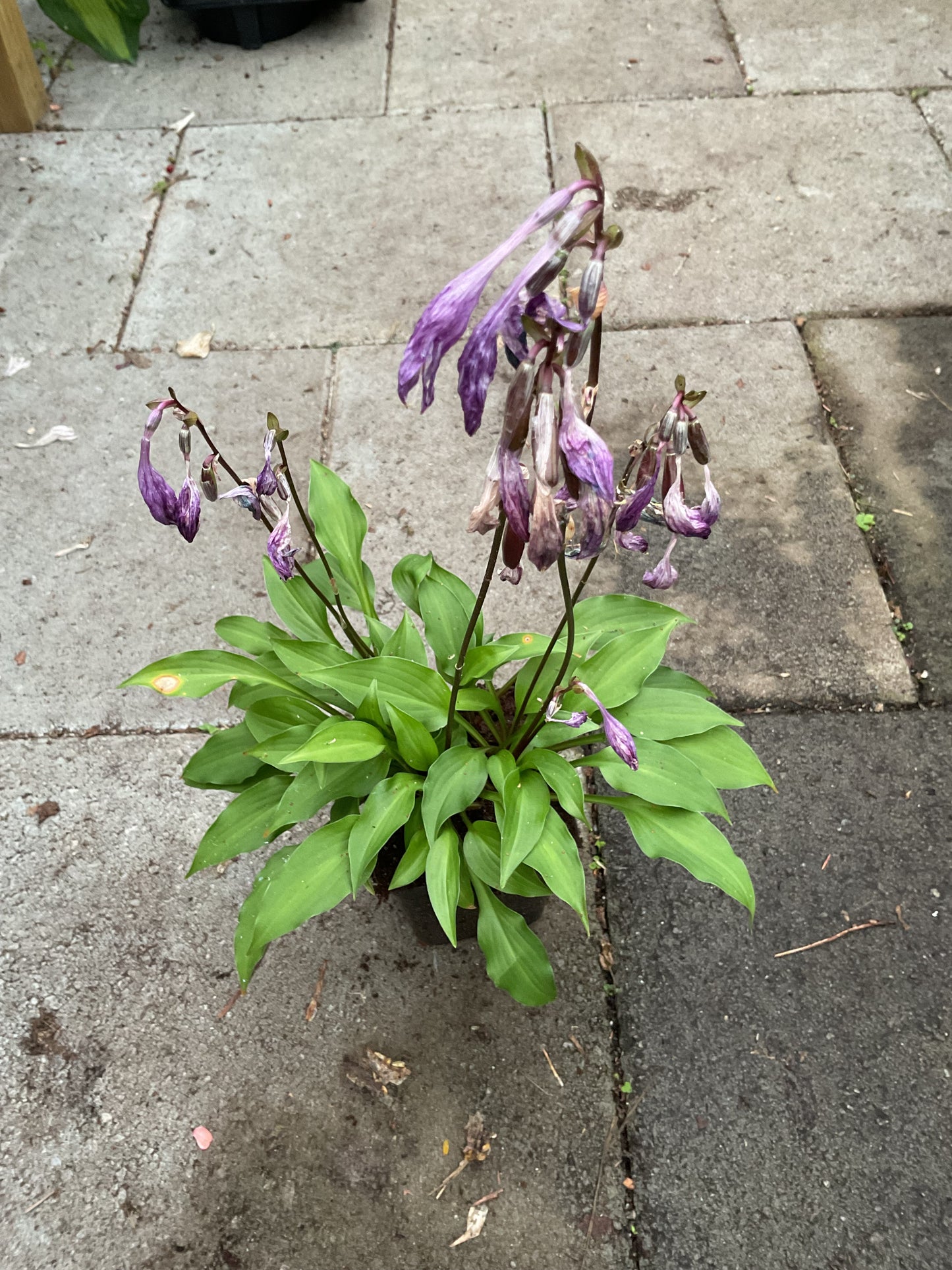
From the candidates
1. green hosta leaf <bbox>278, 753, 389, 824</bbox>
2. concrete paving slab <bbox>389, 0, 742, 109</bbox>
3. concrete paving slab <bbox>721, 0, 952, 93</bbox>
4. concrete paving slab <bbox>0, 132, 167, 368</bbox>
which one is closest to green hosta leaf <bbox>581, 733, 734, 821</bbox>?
green hosta leaf <bbox>278, 753, 389, 824</bbox>

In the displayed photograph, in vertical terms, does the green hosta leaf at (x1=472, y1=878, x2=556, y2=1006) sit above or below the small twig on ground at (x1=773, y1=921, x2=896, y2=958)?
above

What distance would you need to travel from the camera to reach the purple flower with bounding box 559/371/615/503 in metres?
1.05

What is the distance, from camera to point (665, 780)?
5.71 feet

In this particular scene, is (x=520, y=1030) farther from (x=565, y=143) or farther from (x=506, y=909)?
(x=565, y=143)

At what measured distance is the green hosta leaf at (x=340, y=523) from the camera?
2.01 metres

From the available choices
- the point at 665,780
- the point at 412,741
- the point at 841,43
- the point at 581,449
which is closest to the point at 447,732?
the point at 412,741

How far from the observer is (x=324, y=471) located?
→ 204 centimetres

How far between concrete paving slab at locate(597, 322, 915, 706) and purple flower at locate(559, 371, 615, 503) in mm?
1766

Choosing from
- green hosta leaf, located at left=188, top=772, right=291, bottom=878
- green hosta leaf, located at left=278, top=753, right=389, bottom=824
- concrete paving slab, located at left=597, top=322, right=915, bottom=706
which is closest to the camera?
green hosta leaf, located at left=278, top=753, right=389, bottom=824

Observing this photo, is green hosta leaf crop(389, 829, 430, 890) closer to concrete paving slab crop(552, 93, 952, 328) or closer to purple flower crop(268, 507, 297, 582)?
purple flower crop(268, 507, 297, 582)

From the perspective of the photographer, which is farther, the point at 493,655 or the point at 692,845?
the point at 493,655

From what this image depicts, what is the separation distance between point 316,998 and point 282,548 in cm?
120

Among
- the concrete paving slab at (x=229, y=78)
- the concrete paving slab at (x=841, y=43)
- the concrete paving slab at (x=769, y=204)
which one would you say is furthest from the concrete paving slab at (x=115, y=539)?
the concrete paving slab at (x=841, y=43)

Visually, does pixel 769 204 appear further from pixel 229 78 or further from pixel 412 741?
pixel 412 741
